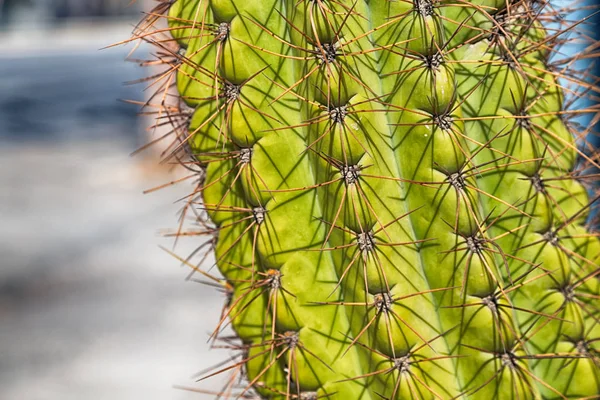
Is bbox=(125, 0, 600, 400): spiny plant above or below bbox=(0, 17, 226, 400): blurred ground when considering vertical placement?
below

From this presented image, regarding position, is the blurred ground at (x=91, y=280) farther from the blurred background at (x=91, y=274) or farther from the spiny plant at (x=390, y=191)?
the spiny plant at (x=390, y=191)

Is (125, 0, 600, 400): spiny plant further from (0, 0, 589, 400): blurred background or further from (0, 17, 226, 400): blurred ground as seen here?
(0, 17, 226, 400): blurred ground

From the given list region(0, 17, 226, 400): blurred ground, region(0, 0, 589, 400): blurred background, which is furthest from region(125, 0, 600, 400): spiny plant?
region(0, 17, 226, 400): blurred ground

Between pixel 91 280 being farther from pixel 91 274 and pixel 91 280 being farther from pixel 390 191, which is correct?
pixel 390 191

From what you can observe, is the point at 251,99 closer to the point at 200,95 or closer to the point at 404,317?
the point at 200,95

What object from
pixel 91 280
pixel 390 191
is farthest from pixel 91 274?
pixel 390 191

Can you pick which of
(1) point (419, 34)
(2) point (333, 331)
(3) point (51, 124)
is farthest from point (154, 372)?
(3) point (51, 124)
